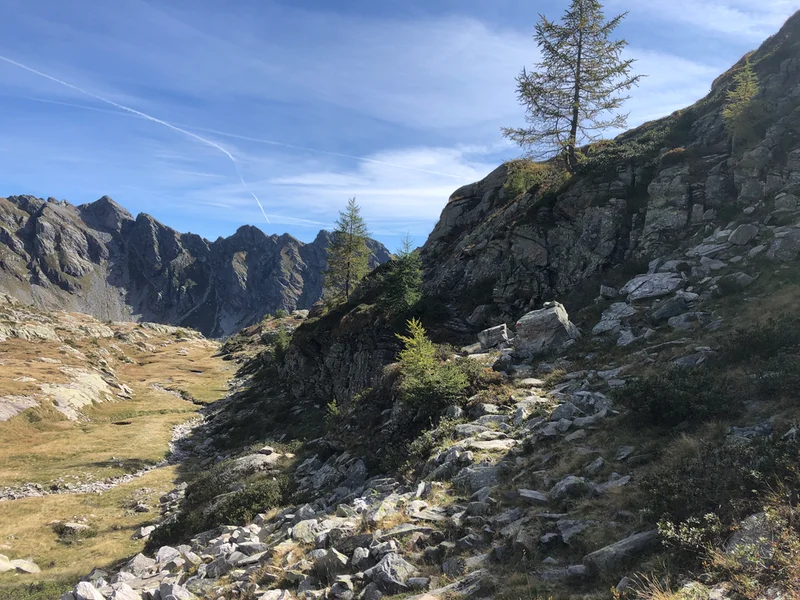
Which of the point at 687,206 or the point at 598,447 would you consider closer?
the point at 598,447

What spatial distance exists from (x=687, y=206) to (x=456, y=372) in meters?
19.6

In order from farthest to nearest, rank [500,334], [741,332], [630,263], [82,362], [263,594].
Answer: [82,362] → [630,263] → [500,334] → [741,332] → [263,594]

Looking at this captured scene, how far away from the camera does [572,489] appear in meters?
8.52

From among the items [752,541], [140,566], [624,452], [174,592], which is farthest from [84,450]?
[752,541]

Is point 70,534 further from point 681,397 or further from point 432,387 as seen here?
point 681,397

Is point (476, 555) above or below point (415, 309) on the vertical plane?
below

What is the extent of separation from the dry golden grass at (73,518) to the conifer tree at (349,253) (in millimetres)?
30905

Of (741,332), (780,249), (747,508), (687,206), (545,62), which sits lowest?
(747,508)

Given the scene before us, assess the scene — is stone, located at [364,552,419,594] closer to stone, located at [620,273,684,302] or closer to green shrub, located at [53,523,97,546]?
stone, located at [620,273,684,302]

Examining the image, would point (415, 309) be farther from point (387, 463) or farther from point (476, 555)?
point (476, 555)

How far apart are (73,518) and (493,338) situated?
96.0ft

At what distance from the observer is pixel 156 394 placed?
73750 mm

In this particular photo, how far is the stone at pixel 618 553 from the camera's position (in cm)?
600

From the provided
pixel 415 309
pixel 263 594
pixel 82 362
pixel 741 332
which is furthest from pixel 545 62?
pixel 82 362
